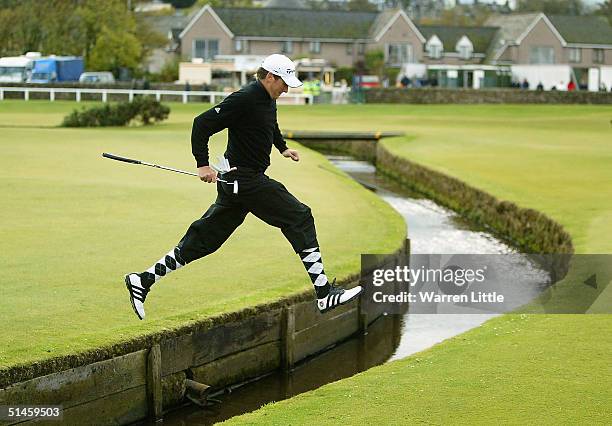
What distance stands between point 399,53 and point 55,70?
39264 mm

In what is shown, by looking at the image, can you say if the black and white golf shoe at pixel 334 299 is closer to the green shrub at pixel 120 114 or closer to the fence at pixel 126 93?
the green shrub at pixel 120 114

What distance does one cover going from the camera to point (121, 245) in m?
A: 18.1

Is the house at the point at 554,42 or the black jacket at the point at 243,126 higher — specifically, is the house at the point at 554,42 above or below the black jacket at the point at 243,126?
above

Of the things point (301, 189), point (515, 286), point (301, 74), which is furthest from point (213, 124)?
point (301, 74)

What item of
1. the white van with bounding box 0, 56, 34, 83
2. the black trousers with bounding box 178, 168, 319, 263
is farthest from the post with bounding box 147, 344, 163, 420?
the white van with bounding box 0, 56, 34, 83

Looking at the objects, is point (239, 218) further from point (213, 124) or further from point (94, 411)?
point (94, 411)

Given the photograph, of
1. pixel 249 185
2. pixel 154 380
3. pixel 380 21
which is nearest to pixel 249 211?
pixel 249 185

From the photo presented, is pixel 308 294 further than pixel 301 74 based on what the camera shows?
No

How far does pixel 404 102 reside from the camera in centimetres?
8162

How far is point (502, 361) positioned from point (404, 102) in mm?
70249

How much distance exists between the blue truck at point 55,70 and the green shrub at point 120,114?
94.5ft

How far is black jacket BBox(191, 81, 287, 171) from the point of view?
11406 millimetres

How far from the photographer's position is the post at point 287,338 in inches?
560

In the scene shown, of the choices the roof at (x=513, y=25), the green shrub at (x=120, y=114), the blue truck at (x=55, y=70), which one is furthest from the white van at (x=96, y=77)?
the roof at (x=513, y=25)
